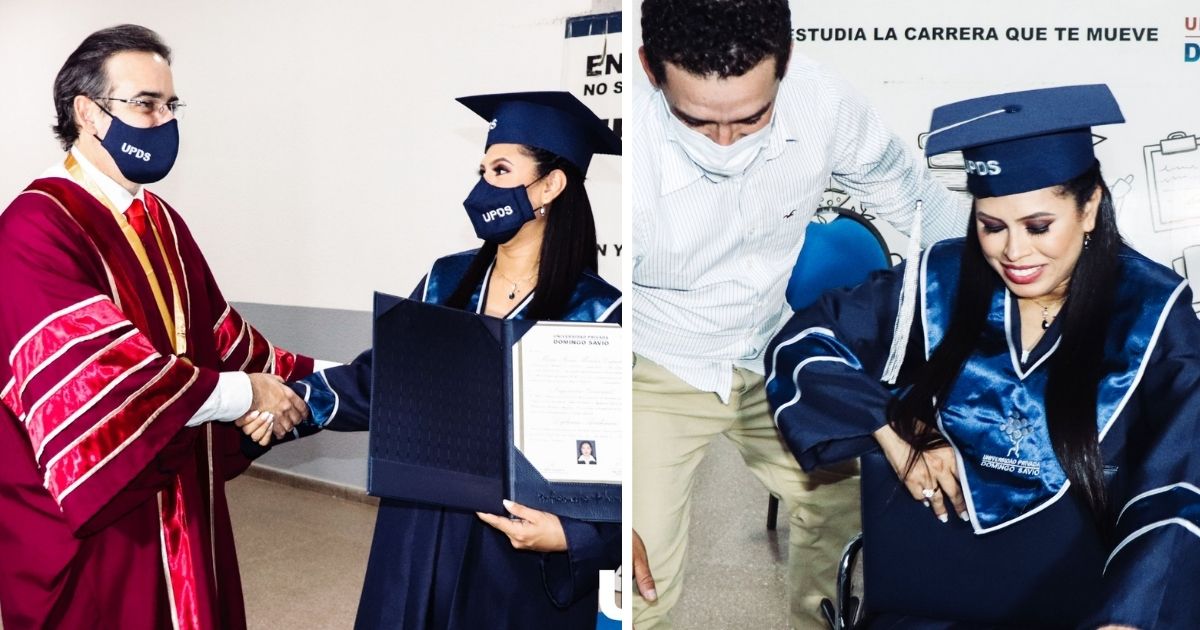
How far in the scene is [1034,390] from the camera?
4.85 feet

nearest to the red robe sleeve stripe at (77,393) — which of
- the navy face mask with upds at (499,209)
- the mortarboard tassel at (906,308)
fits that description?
the navy face mask with upds at (499,209)

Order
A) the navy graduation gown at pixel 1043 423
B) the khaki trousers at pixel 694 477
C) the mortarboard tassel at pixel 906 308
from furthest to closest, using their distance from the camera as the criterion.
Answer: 1. the khaki trousers at pixel 694 477
2. the mortarboard tassel at pixel 906 308
3. the navy graduation gown at pixel 1043 423

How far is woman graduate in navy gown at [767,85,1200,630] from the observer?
4.69ft

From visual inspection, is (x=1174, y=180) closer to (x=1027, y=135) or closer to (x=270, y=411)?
(x=1027, y=135)

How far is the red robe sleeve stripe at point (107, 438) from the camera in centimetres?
198

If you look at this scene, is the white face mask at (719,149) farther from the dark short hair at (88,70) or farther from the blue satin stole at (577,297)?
the dark short hair at (88,70)

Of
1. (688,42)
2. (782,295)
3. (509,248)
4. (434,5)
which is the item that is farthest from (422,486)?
(434,5)

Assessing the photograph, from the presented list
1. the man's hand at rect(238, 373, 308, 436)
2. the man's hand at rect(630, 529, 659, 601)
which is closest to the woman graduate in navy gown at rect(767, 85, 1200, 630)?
the man's hand at rect(630, 529, 659, 601)

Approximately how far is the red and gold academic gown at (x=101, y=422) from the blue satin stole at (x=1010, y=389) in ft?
5.13

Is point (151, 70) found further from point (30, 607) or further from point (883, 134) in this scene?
point (883, 134)

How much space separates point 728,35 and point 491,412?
0.84 meters

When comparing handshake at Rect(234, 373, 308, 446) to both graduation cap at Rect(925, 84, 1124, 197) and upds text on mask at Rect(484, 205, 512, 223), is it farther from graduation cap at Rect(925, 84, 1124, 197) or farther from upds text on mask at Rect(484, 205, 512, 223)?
graduation cap at Rect(925, 84, 1124, 197)

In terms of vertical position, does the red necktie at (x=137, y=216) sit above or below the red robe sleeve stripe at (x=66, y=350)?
above

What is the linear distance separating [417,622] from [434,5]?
2.14 meters
